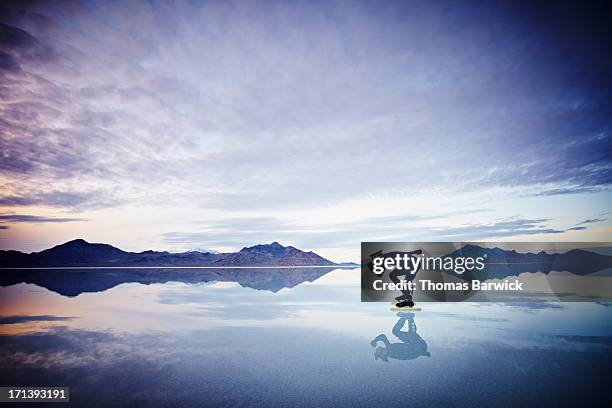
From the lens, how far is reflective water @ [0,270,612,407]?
8.25 meters

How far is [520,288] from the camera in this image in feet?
112

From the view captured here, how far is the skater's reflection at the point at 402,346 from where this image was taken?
37.2 feet

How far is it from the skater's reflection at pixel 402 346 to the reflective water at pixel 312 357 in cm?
Answer: 5

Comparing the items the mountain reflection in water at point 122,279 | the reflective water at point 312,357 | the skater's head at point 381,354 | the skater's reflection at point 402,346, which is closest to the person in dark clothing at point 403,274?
the reflective water at point 312,357

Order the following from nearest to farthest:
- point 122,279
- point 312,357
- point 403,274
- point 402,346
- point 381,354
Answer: point 312,357, point 381,354, point 402,346, point 403,274, point 122,279

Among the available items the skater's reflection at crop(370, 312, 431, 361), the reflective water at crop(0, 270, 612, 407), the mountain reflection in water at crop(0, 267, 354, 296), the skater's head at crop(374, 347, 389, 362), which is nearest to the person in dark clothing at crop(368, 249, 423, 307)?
the reflective water at crop(0, 270, 612, 407)

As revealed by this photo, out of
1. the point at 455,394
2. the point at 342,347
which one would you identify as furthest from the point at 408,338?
the point at 455,394

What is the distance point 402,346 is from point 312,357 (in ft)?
12.5

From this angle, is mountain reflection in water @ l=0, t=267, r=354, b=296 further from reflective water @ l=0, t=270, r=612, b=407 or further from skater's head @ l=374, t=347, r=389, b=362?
skater's head @ l=374, t=347, r=389, b=362

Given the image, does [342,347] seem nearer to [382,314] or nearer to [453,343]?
[453,343]

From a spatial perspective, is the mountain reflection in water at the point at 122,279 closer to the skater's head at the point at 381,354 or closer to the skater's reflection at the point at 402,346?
the skater's reflection at the point at 402,346

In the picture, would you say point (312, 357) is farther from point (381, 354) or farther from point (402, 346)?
point (402, 346)

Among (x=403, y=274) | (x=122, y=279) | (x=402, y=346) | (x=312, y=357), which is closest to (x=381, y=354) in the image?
(x=402, y=346)

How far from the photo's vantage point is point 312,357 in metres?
11.3
